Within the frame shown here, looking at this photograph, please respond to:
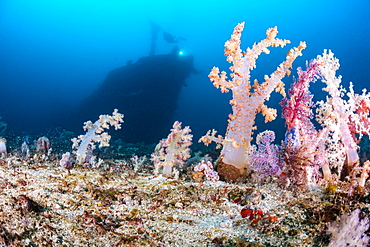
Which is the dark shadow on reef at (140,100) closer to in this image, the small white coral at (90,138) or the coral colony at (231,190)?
the small white coral at (90,138)

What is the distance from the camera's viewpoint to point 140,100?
22.9 m

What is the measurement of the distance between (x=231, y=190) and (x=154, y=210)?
1.14m

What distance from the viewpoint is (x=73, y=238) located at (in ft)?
6.34

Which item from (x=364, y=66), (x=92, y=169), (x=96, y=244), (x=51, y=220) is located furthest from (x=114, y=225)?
(x=364, y=66)

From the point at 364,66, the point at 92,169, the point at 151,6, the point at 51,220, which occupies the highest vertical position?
the point at 151,6

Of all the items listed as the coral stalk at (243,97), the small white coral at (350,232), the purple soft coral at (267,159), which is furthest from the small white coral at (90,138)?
the small white coral at (350,232)

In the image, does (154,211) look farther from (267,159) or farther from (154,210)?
(267,159)

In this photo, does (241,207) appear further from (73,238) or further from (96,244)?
(73,238)

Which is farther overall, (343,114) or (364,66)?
(364,66)

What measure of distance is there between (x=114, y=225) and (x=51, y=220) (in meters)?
0.59

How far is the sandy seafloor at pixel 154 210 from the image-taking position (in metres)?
1.95

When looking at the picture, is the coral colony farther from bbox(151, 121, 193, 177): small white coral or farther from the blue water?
the blue water

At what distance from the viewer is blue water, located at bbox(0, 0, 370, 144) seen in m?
49.8

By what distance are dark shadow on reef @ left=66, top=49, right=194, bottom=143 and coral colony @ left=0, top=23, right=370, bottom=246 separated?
1563 centimetres
